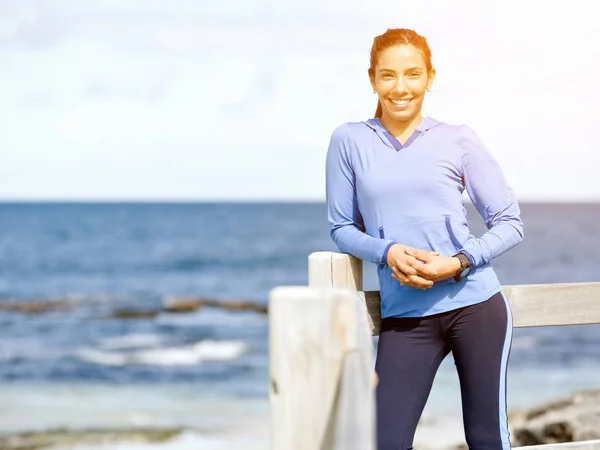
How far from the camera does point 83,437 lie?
1130cm

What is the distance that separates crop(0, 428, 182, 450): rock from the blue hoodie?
8.75m

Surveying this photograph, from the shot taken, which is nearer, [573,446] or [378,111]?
[378,111]

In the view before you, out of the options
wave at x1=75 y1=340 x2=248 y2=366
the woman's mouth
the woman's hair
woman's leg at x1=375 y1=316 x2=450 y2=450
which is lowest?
wave at x1=75 y1=340 x2=248 y2=366

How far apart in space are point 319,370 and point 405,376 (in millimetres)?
1042

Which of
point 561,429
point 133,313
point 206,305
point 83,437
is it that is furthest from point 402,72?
point 206,305

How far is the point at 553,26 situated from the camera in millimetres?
30328

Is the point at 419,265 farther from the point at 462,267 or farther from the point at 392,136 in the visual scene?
the point at 392,136

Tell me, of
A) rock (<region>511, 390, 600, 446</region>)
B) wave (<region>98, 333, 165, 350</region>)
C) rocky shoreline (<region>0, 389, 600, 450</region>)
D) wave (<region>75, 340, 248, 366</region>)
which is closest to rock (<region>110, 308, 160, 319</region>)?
wave (<region>98, 333, 165, 350</region>)

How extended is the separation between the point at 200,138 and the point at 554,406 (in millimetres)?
33100

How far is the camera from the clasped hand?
2.59 m

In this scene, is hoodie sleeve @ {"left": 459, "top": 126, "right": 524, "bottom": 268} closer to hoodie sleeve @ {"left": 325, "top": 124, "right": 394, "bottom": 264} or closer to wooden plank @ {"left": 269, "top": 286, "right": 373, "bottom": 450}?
hoodie sleeve @ {"left": 325, "top": 124, "right": 394, "bottom": 264}

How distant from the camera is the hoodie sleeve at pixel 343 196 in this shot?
278cm

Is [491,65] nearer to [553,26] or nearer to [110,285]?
[553,26]

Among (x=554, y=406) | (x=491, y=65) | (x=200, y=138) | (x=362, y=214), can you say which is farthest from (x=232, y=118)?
(x=362, y=214)
